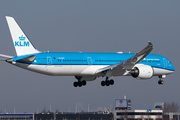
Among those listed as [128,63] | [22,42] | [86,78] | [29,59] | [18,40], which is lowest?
[86,78]

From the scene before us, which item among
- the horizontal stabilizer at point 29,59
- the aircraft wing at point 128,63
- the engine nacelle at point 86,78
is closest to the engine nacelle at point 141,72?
the aircraft wing at point 128,63

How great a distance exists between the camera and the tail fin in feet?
171

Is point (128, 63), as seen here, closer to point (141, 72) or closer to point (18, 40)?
point (141, 72)

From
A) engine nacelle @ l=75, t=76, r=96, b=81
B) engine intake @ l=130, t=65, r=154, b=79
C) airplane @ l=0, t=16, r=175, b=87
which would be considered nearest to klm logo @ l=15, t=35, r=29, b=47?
airplane @ l=0, t=16, r=175, b=87

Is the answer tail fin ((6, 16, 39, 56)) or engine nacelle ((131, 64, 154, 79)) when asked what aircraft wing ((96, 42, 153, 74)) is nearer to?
engine nacelle ((131, 64, 154, 79))

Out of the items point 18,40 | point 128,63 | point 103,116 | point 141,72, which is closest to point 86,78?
point 128,63

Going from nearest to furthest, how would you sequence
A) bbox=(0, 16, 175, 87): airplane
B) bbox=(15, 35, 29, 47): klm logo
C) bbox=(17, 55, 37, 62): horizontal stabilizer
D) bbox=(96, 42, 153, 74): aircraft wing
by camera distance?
bbox=(17, 55, 37, 62): horizontal stabilizer
bbox=(0, 16, 175, 87): airplane
bbox=(96, 42, 153, 74): aircraft wing
bbox=(15, 35, 29, 47): klm logo

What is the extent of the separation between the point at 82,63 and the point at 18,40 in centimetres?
935

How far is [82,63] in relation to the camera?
55156 millimetres

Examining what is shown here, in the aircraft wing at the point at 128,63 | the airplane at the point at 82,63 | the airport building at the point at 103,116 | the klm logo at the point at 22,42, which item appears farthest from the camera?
the airport building at the point at 103,116

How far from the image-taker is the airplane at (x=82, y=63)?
5131 centimetres

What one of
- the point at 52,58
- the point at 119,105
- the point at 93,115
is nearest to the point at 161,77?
the point at 52,58

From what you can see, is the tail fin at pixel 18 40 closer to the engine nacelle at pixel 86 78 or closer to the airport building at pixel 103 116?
the engine nacelle at pixel 86 78

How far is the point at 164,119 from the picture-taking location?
135 m
